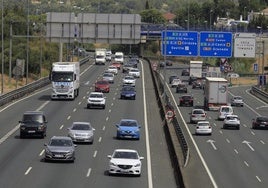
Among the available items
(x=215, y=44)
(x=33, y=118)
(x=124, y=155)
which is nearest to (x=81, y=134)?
(x=33, y=118)

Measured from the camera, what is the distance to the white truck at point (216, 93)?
78.8 m

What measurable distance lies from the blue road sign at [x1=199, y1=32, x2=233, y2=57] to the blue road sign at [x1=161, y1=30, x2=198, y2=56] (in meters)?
0.74

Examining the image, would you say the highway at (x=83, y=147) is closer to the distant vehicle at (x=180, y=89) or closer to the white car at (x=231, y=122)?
the white car at (x=231, y=122)

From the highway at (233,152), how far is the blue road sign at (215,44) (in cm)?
766

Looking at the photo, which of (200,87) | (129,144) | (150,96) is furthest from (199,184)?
(200,87)

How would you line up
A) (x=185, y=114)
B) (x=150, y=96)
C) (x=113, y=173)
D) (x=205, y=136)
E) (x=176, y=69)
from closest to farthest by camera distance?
(x=113, y=173)
(x=205, y=136)
(x=185, y=114)
(x=150, y=96)
(x=176, y=69)

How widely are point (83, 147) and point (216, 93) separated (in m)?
34.6

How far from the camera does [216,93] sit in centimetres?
7888

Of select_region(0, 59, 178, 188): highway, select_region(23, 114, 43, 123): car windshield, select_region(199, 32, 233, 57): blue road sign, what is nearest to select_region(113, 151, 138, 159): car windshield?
select_region(0, 59, 178, 188): highway

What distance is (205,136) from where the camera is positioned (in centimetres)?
5856

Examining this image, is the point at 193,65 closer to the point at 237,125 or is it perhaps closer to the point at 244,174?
the point at 237,125

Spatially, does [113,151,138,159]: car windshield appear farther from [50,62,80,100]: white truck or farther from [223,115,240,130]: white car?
[50,62,80,100]: white truck

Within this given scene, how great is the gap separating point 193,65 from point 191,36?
111 ft

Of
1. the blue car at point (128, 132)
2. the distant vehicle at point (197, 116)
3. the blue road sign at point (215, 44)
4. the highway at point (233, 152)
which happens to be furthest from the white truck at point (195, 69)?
the blue car at point (128, 132)
